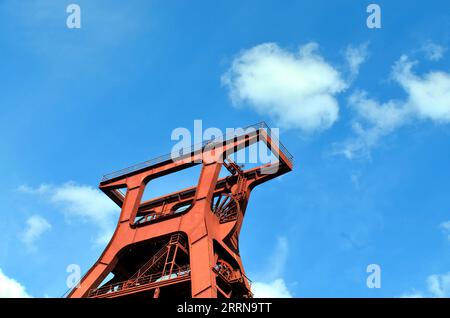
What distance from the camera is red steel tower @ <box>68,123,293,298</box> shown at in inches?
1011

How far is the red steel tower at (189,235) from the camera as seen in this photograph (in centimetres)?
2569

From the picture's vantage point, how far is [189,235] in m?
26.8

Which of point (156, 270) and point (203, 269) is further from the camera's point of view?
point (156, 270)

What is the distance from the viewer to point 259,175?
30.4 m

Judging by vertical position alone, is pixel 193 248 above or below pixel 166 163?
below

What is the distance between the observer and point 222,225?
28.5 meters

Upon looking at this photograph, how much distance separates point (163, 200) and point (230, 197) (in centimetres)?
427
